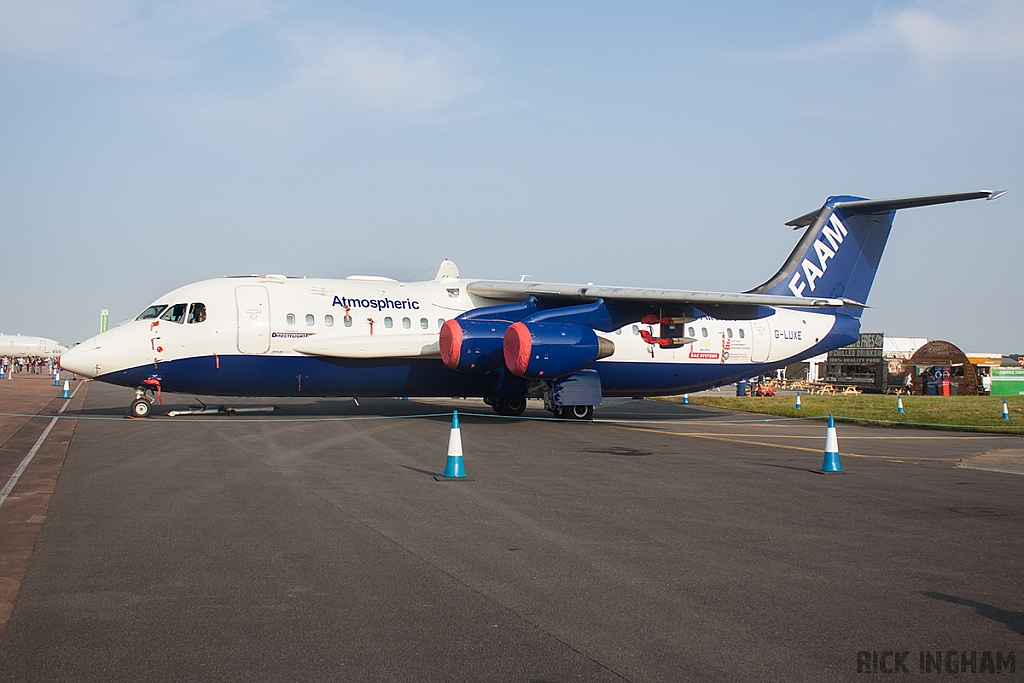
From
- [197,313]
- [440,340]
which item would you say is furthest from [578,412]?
[197,313]

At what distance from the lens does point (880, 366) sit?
58.8 meters

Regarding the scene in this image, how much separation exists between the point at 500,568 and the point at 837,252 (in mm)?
21799

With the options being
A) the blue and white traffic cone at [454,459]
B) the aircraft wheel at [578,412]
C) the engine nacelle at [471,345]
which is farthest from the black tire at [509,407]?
the blue and white traffic cone at [454,459]

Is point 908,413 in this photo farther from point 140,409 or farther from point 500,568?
point 500,568

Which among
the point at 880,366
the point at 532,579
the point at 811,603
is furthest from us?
the point at 880,366

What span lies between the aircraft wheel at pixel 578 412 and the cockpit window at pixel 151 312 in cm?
1046

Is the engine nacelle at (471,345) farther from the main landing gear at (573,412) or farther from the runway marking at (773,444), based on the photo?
the runway marking at (773,444)

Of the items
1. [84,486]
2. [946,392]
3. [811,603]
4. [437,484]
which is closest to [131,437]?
[84,486]

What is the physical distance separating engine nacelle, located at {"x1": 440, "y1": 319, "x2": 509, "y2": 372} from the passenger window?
5626 mm

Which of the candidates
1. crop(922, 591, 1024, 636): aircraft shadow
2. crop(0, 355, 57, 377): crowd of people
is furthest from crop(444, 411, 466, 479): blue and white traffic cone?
crop(0, 355, 57, 377): crowd of people

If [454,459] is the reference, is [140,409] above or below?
above

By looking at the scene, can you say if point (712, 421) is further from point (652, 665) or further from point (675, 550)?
point (652, 665)

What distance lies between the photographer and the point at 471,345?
63.7 ft

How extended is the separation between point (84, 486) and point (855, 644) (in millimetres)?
9012
